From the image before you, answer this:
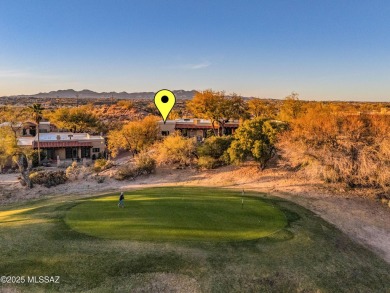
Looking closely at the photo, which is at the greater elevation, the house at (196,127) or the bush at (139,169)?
the house at (196,127)

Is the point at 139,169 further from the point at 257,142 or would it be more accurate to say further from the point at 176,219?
the point at 176,219

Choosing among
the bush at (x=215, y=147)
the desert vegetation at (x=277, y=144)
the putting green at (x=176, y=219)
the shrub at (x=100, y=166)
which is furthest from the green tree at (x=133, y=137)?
the putting green at (x=176, y=219)

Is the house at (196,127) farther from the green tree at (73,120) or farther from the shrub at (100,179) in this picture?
the shrub at (100,179)

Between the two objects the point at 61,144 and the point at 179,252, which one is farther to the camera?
the point at 61,144

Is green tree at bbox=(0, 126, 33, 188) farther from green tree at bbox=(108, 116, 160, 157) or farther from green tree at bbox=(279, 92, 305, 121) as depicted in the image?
green tree at bbox=(279, 92, 305, 121)

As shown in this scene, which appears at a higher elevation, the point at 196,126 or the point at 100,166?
the point at 196,126

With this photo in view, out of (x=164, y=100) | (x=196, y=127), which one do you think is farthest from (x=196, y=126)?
(x=164, y=100)

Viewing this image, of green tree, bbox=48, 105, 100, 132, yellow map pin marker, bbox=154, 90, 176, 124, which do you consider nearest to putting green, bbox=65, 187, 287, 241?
yellow map pin marker, bbox=154, 90, 176, 124
